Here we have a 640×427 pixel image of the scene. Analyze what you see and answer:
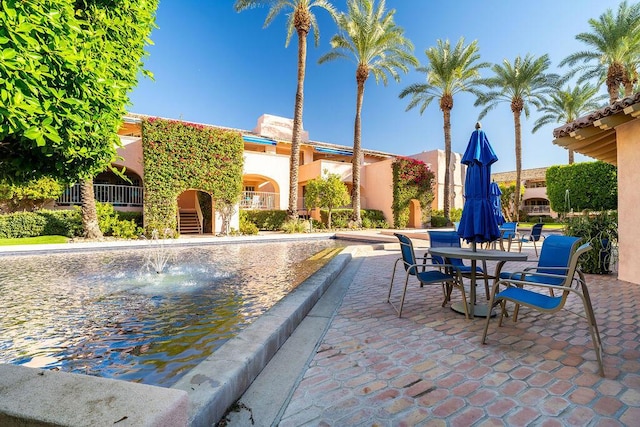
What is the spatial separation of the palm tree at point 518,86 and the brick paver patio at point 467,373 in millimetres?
24502

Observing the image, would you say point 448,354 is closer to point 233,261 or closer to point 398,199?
point 233,261

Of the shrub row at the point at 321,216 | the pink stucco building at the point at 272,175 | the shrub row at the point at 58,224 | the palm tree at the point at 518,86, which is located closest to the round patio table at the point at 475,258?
the shrub row at the point at 321,216

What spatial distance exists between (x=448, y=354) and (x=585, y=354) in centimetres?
130

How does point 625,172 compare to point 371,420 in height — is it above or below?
above

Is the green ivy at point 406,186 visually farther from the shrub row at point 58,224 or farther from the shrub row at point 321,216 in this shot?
the shrub row at point 58,224

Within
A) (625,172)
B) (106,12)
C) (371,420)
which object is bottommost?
(371,420)

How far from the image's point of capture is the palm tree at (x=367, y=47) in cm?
1977

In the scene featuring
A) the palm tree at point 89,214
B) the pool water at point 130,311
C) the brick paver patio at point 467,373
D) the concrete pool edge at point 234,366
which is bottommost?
the brick paver patio at point 467,373

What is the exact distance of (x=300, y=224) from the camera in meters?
18.6

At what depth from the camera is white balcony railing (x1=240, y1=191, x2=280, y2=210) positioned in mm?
20553

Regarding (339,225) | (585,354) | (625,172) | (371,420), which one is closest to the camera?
(371,420)

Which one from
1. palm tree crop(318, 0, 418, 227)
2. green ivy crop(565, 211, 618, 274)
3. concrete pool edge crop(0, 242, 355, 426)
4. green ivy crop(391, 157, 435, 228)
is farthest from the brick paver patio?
green ivy crop(391, 157, 435, 228)

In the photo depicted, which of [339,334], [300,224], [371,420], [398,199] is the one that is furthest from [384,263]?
[398,199]

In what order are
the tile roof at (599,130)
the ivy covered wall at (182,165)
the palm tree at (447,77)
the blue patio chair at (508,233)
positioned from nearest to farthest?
the tile roof at (599,130) → the blue patio chair at (508,233) → the ivy covered wall at (182,165) → the palm tree at (447,77)
